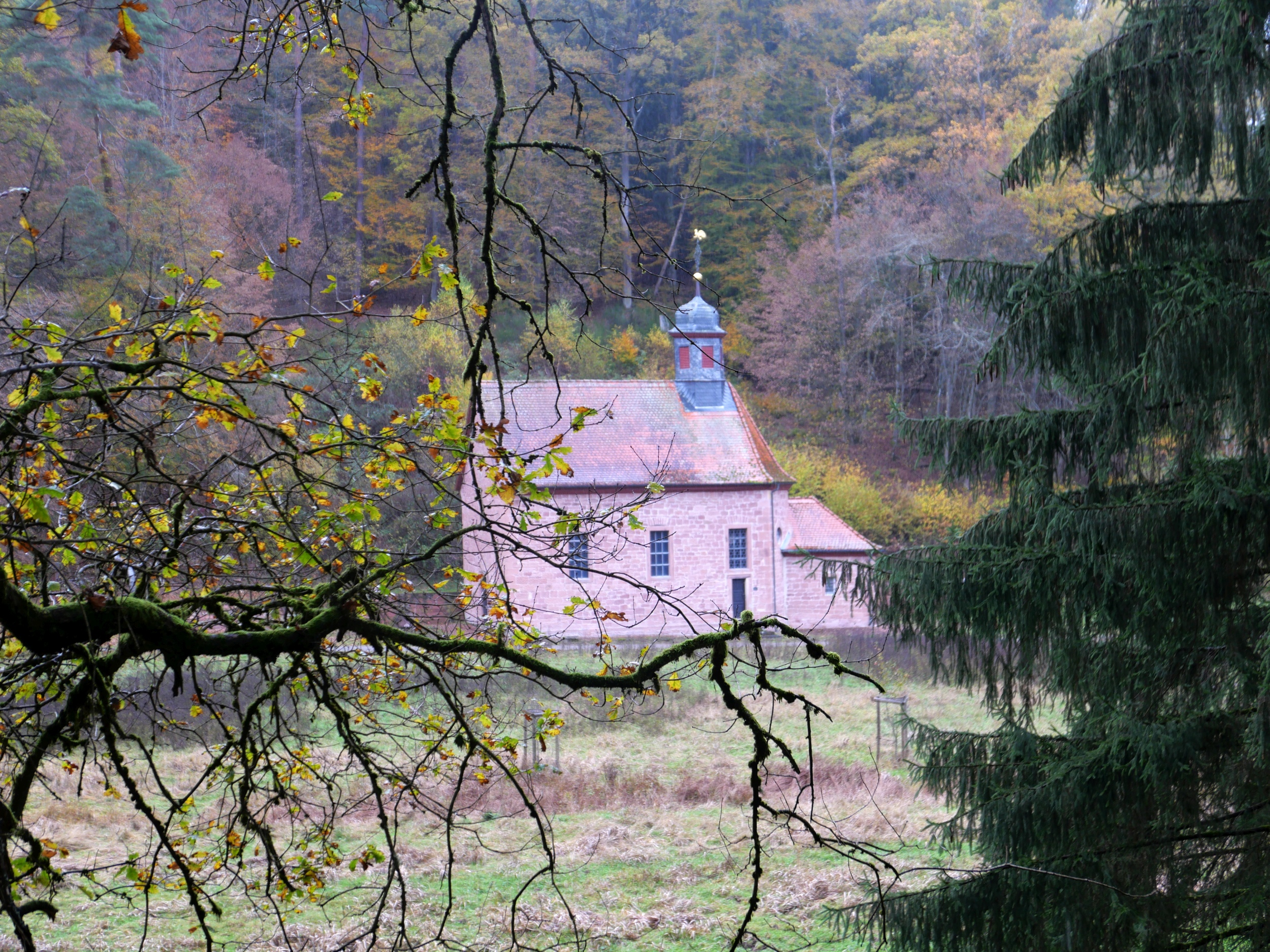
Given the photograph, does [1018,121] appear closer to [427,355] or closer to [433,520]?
[427,355]

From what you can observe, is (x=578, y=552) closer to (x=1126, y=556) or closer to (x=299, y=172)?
(x=1126, y=556)

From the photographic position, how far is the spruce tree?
183 inches

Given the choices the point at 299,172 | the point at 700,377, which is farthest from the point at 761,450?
the point at 299,172

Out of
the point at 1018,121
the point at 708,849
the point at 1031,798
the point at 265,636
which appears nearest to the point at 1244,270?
the point at 1031,798

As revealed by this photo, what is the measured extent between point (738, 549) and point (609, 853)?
13.4 metres

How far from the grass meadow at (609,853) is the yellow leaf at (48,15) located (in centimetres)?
479

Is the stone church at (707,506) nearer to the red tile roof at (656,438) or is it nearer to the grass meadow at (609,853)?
the red tile roof at (656,438)

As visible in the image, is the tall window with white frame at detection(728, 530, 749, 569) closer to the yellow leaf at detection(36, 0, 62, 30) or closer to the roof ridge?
the roof ridge

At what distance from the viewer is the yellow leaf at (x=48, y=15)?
1.78 metres

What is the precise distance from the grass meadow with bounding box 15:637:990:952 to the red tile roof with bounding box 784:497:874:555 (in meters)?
7.94

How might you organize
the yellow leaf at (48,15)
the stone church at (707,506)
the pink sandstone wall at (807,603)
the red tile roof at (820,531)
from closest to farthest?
the yellow leaf at (48,15) < the stone church at (707,506) < the pink sandstone wall at (807,603) < the red tile roof at (820,531)

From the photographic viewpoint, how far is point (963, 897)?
4.91m

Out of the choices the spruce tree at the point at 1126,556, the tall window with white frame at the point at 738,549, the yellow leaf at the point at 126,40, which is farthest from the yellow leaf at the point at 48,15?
the tall window with white frame at the point at 738,549

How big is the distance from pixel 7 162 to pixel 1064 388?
33.9 feet
